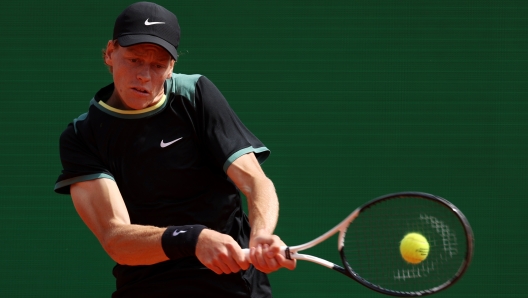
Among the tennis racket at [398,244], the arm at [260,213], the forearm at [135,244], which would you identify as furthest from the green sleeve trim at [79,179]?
the tennis racket at [398,244]

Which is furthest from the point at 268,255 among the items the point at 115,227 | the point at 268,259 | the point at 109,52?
the point at 109,52

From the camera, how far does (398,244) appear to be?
10.4 feet

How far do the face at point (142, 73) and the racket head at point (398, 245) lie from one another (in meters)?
0.74

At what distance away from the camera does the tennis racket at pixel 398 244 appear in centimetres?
302

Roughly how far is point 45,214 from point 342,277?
1.39m

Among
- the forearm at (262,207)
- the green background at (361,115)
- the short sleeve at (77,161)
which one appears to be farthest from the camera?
the green background at (361,115)

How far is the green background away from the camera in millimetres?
4445

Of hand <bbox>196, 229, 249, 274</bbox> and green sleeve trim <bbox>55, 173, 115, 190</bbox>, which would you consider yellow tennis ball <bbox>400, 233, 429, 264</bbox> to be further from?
green sleeve trim <bbox>55, 173, 115, 190</bbox>

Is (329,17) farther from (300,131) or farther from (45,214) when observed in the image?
(45,214)

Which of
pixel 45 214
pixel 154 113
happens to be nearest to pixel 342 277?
pixel 45 214

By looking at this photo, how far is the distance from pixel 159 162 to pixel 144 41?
1.27 feet

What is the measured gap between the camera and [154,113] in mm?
3121

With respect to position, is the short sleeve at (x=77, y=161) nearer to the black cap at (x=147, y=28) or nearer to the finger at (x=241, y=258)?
the black cap at (x=147, y=28)

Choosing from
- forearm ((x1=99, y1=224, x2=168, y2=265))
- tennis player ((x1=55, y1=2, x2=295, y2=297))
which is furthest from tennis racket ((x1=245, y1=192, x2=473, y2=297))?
forearm ((x1=99, y1=224, x2=168, y2=265))
